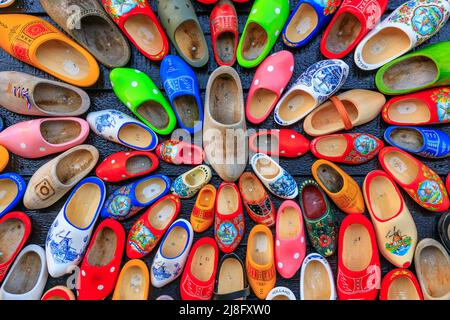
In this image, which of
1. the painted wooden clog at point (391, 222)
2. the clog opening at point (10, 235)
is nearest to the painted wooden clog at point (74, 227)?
the clog opening at point (10, 235)

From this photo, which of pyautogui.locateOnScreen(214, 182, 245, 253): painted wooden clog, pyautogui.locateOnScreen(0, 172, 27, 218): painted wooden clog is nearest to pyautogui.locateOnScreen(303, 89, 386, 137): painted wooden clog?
pyautogui.locateOnScreen(214, 182, 245, 253): painted wooden clog

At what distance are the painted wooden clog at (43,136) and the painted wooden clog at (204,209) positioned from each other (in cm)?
59

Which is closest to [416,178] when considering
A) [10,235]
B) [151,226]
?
[151,226]

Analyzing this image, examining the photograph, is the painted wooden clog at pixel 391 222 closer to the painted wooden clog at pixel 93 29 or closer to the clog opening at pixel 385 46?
the clog opening at pixel 385 46

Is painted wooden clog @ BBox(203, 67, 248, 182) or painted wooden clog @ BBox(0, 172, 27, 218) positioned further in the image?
painted wooden clog @ BBox(0, 172, 27, 218)

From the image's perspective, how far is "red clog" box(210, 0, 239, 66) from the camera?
133cm

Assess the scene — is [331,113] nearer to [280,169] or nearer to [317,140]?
[317,140]

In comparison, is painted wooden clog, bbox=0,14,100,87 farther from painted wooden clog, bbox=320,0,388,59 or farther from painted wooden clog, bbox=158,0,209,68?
painted wooden clog, bbox=320,0,388,59

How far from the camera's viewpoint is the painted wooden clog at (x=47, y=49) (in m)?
1.31

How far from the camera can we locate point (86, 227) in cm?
130

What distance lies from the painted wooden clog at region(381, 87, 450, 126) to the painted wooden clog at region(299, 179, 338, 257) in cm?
45

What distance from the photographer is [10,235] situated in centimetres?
136
